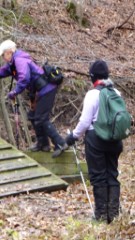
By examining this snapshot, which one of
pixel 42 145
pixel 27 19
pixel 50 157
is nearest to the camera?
pixel 50 157

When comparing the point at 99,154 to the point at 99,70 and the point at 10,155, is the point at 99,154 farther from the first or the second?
the point at 10,155

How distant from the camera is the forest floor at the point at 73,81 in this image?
6.62 metres

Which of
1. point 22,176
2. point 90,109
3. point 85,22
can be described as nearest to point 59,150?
point 22,176

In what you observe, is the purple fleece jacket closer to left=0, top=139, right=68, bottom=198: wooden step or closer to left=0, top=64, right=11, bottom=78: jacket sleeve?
left=0, top=64, right=11, bottom=78: jacket sleeve

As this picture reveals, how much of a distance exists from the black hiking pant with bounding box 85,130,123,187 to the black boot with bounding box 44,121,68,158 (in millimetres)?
2489

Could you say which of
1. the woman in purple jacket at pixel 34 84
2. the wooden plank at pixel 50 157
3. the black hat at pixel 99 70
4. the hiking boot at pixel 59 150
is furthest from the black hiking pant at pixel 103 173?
the wooden plank at pixel 50 157

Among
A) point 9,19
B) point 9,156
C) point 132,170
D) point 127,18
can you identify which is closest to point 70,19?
point 127,18

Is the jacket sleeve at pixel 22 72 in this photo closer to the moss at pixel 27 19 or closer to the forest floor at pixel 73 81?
the forest floor at pixel 73 81

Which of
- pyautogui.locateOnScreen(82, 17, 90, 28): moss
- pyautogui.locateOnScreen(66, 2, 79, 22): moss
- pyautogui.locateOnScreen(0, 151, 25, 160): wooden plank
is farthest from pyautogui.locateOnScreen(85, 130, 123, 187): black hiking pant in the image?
pyautogui.locateOnScreen(66, 2, 79, 22): moss

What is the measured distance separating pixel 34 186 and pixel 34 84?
1.66 m

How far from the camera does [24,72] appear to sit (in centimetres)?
892

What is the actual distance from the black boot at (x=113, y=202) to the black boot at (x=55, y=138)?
248cm

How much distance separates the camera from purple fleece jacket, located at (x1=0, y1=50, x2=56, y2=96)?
8.93 m

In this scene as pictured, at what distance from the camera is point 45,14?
2000 cm
